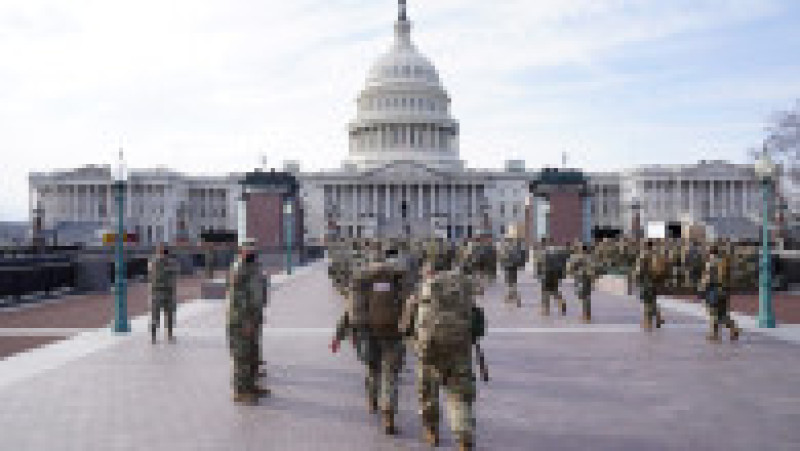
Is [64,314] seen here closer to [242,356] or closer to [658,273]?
[242,356]

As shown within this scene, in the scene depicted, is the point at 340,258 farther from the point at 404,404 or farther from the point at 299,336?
the point at 404,404

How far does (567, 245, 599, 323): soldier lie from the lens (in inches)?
829

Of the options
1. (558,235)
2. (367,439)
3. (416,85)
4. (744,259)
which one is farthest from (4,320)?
(416,85)

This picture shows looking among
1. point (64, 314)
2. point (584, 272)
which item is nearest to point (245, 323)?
point (584, 272)

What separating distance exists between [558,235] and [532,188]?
124 inches

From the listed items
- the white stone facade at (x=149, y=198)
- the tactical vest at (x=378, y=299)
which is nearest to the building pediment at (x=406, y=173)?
the white stone facade at (x=149, y=198)

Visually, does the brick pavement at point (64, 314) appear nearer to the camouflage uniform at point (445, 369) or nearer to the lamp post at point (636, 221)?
the camouflage uniform at point (445, 369)

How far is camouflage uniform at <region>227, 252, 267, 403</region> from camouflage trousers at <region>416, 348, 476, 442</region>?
3.39 metres

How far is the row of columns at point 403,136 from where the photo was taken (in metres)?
145

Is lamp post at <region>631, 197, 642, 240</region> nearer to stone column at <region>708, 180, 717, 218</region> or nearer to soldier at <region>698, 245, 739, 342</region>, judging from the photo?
soldier at <region>698, 245, 739, 342</region>

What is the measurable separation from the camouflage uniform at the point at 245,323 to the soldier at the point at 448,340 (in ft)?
10.8

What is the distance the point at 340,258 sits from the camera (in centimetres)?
2356

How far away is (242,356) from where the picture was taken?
458 inches

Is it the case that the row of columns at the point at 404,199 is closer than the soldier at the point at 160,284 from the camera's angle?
No
